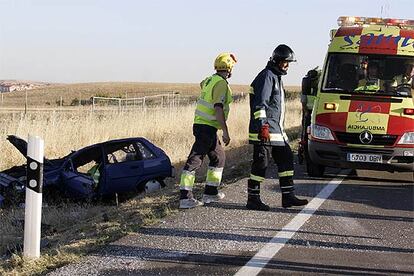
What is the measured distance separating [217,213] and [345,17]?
19.6ft

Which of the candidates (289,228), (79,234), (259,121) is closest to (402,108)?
(259,121)

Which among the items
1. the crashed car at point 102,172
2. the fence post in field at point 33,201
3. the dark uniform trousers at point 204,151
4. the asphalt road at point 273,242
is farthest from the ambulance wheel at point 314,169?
the fence post in field at point 33,201

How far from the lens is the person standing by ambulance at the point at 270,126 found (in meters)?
6.91

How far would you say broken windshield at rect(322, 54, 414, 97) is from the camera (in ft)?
31.1

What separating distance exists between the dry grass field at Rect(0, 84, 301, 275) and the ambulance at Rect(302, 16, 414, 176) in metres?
1.96

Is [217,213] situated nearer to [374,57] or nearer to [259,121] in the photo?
[259,121]

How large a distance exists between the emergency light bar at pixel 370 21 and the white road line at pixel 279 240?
412cm

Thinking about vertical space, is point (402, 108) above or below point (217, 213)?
above

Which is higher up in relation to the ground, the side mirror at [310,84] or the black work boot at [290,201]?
the side mirror at [310,84]

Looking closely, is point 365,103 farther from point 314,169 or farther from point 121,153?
point 121,153

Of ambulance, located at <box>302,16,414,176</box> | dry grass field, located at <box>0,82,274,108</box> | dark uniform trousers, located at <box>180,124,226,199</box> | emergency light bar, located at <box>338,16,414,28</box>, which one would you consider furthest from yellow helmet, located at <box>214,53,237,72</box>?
dry grass field, located at <box>0,82,274,108</box>

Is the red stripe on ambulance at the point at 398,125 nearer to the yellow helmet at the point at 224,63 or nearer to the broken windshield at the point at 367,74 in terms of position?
the broken windshield at the point at 367,74

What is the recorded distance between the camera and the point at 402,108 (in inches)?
352

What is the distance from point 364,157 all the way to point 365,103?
827 millimetres
